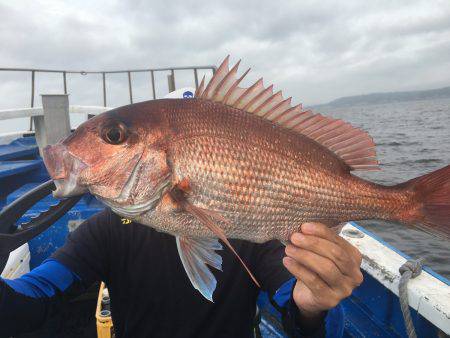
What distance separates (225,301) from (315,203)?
43.6 inches

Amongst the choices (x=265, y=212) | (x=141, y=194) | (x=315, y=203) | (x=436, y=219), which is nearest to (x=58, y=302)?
(x=141, y=194)

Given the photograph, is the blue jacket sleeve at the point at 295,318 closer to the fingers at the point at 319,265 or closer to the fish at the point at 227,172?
the fingers at the point at 319,265

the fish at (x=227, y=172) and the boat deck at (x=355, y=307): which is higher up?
the fish at (x=227, y=172)

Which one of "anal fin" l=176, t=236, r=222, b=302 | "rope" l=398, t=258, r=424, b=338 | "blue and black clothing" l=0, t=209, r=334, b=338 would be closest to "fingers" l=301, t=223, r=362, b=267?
"anal fin" l=176, t=236, r=222, b=302

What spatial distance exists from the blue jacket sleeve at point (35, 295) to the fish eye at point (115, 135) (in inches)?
41.3

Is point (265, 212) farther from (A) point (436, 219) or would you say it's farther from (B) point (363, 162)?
(A) point (436, 219)

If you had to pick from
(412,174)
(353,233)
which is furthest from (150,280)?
(412,174)

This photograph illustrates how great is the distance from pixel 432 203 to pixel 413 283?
128 cm

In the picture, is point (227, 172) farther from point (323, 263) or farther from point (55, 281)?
point (55, 281)

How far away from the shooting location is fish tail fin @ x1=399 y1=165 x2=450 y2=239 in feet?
5.59

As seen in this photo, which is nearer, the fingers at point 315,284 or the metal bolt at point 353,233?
the fingers at point 315,284

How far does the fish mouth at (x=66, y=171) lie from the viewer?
5.14 feet

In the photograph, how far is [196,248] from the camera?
1710mm

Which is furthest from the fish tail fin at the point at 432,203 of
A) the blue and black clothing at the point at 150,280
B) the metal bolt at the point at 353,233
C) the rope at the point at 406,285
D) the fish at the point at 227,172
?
the metal bolt at the point at 353,233
